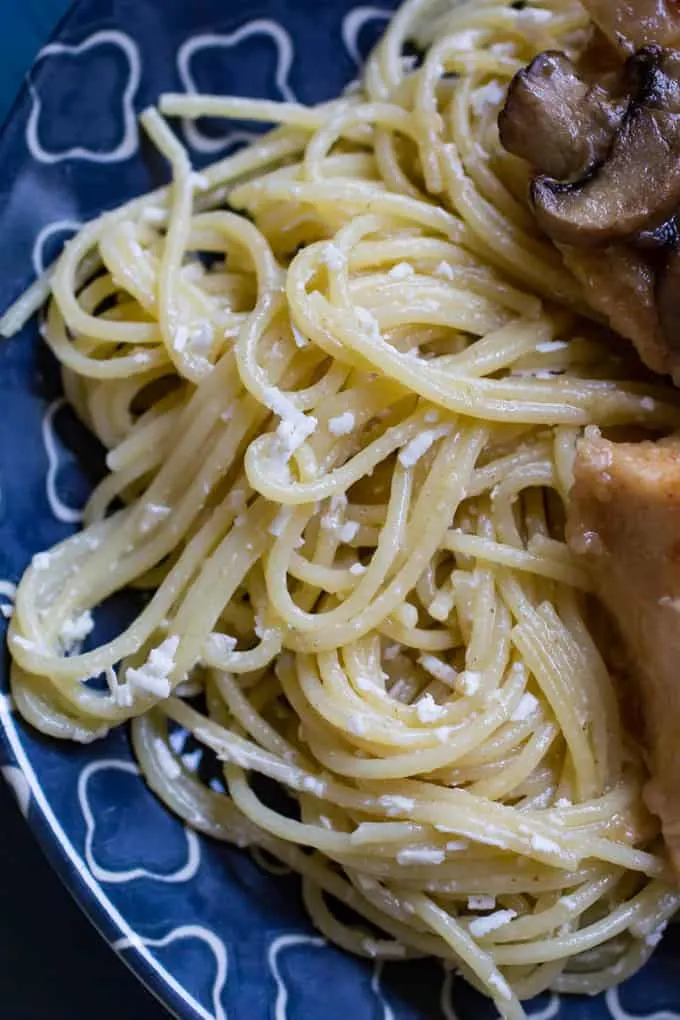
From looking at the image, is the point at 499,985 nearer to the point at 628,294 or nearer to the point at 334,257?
the point at 628,294

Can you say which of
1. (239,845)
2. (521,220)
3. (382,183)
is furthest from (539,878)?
(382,183)

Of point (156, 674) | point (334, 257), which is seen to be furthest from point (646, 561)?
point (156, 674)

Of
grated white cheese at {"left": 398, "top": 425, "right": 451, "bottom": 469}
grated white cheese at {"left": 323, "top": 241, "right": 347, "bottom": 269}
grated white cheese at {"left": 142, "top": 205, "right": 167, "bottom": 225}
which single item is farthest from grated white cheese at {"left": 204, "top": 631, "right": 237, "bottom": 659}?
grated white cheese at {"left": 142, "top": 205, "right": 167, "bottom": 225}

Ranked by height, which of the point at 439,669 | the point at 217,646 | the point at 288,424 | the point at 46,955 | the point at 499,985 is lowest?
the point at 499,985

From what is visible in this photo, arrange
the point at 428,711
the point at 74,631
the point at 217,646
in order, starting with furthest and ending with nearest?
the point at 74,631
the point at 217,646
the point at 428,711

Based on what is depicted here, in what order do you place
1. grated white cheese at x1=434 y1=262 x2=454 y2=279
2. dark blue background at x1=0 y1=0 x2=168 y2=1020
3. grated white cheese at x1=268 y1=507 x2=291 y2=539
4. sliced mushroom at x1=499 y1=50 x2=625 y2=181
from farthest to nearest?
dark blue background at x1=0 y1=0 x2=168 y2=1020
grated white cheese at x1=434 y1=262 x2=454 y2=279
grated white cheese at x1=268 y1=507 x2=291 y2=539
sliced mushroom at x1=499 y1=50 x2=625 y2=181

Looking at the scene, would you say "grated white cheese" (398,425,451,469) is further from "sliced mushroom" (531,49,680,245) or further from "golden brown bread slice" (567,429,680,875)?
"sliced mushroom" (531,49,680,245)

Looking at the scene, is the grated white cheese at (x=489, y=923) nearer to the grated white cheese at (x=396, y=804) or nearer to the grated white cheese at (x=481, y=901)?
the grated white cheese at (x=481, y=901)

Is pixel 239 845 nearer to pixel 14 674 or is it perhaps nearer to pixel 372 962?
pixel 372 962
